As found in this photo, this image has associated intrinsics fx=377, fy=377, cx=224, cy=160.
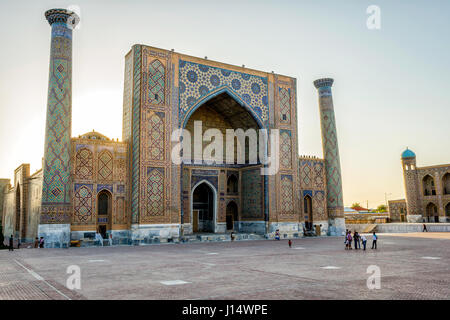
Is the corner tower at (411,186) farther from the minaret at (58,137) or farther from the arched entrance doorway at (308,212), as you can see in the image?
the minaret at (58,137)

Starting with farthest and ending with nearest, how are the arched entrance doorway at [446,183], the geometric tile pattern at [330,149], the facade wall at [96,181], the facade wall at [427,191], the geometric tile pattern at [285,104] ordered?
the arched entrance doorway at [446,183], the facade wall at [427,191], the geometric tile pattern at [330,149], the geometric tile pattern at [285,104], the facade wall at [96,181]

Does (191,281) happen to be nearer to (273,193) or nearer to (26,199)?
(273,193)

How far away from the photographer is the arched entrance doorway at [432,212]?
38.9 m

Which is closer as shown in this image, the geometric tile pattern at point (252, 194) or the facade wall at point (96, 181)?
the facade wall at point (96, 181)

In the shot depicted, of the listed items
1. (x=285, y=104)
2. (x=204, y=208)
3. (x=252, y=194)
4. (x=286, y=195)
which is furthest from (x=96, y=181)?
(x=285, y=104)

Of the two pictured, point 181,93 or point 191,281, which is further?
point 181,93

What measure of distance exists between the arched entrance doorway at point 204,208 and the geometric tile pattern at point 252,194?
2.08 metres

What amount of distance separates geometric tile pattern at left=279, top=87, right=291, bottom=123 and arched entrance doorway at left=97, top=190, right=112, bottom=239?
1177cm

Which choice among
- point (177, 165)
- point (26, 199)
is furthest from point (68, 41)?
point (26, 199)

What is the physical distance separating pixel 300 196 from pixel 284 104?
6145 mm

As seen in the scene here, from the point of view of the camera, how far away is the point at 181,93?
20.5 meters

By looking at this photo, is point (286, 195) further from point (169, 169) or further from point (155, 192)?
point (155, 192)

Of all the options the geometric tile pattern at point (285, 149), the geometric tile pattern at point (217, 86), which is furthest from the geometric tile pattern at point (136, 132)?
the geometric tile pattern at point (285, 149)
